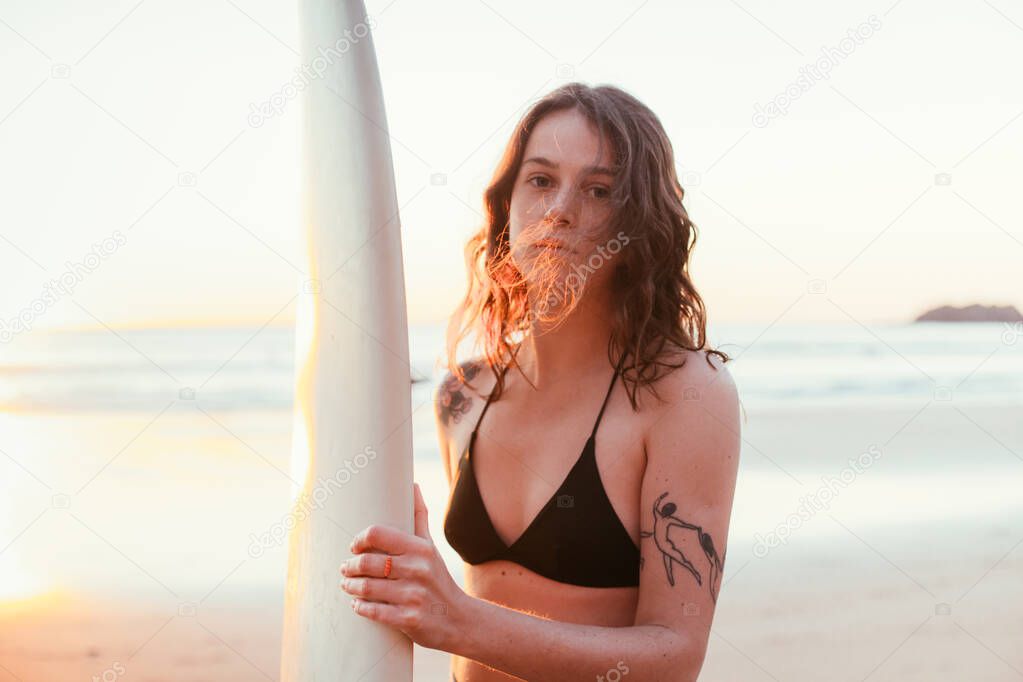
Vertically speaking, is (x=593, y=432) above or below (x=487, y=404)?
below

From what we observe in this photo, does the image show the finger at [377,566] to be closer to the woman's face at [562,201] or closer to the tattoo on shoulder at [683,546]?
the tattoo on shoulder at [683,546]

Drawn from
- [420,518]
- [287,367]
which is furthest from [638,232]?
[287,367]

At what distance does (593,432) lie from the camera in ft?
6.48

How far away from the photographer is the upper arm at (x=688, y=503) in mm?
1788

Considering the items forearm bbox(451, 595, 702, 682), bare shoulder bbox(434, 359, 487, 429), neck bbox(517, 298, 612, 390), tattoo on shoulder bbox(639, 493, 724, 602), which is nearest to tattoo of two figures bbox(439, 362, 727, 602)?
tattoo on shoulder bbox(639, 493, 724, 602)

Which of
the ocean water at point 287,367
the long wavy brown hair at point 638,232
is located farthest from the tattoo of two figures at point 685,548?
the ocean water at point 287,367

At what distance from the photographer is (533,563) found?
196cm

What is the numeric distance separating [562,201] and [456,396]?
23.5 inches

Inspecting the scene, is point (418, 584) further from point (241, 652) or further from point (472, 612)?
point (241, 652)

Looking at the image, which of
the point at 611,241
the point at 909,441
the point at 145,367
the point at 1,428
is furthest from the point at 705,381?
the point at 145,367

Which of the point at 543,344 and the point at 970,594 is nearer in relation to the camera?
the point at 543,344

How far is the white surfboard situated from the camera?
160cm

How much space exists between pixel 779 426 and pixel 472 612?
1277 centimetres

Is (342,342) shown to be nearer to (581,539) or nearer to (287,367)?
(581,539)
